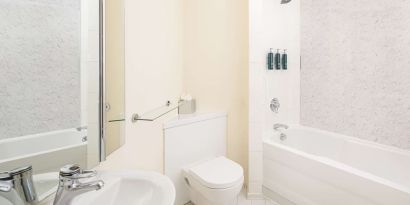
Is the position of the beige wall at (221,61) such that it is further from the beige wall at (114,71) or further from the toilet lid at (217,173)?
the beige wall at (114,71)

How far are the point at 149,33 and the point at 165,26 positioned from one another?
31cm

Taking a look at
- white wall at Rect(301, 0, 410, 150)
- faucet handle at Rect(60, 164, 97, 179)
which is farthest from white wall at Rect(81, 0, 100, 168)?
white wall at Rect(301, 0, 410, 150)

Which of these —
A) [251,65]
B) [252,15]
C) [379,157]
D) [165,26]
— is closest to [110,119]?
[165,26]

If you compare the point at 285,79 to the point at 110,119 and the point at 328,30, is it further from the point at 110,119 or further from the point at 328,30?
the point at 110,119

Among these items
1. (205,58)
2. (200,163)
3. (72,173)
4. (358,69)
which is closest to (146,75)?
(205,58)

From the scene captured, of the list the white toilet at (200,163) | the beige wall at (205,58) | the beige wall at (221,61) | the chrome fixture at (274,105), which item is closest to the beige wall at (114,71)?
the beige wall at (205,58)

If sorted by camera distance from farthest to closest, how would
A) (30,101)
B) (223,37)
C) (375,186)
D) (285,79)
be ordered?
(285,79)
(223,37)
(375,186)
(30,101)

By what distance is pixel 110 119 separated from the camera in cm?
128

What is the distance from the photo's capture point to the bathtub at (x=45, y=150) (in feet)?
2.05

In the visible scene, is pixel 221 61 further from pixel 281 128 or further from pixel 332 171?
pixel 332 171

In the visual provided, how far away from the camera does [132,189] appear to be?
1.03 meters

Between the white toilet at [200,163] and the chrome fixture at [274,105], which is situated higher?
the chrome fixture at [274,105]

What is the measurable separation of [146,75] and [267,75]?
4.37 ft

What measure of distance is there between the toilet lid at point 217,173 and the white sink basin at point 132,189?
0.73 meters
